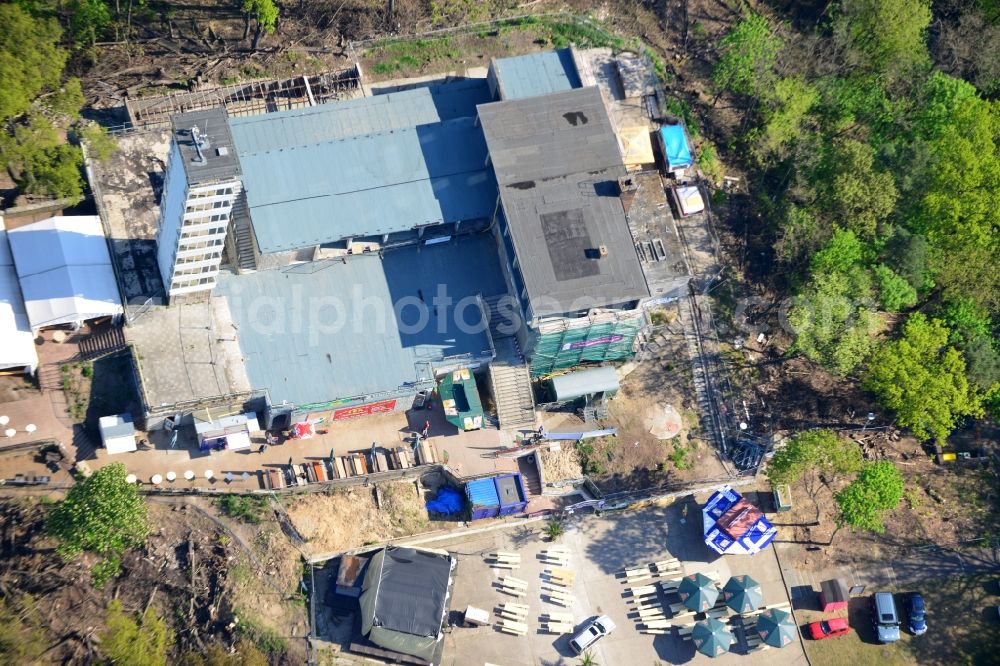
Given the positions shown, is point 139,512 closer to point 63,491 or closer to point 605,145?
point 63,491

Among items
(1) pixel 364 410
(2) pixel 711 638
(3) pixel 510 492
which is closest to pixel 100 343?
(1) pixel 364 410

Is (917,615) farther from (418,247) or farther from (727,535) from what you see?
(418,247)

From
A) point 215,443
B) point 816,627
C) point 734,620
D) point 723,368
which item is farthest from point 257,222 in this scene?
point 816,627

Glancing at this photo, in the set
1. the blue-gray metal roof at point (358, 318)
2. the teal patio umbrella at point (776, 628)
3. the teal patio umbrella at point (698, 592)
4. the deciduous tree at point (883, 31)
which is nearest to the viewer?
the blue-gray metal roof at point (358, 318)

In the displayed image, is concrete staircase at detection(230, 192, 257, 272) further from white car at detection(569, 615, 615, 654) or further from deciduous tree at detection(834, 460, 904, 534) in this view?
deciduous tree at detection(834, 460, 904, 534)

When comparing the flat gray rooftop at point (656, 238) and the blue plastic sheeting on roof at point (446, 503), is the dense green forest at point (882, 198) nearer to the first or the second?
the flat gray rooftop at point (656, 238)

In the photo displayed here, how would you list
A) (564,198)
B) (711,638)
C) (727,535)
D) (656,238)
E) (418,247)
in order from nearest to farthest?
(564,198), (711,638), (418,247), (727,535), (656,238)

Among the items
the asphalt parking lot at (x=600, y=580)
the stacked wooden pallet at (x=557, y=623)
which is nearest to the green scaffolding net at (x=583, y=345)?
the asphalt parking lot at (x=600, y=580)
